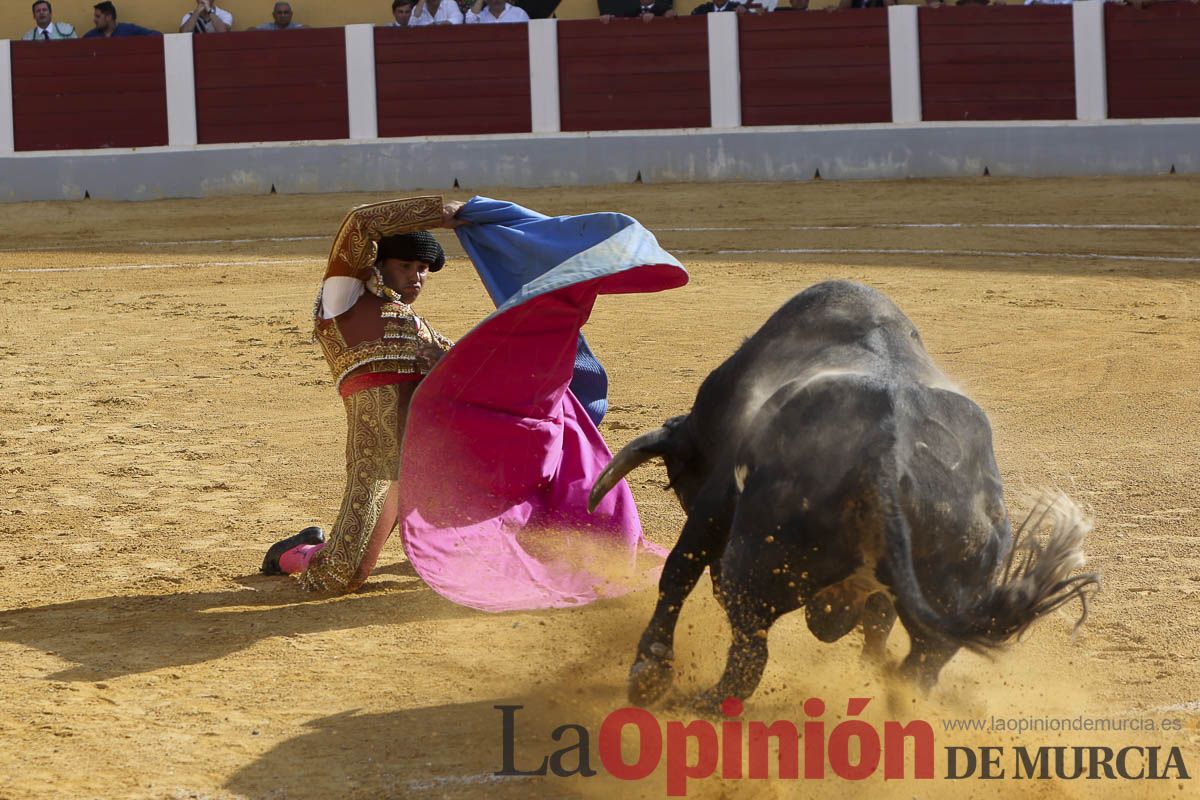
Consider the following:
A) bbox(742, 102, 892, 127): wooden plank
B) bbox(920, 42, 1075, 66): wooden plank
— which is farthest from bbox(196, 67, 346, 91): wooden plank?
bbox(920, 42, 1075, 66): wooden plank

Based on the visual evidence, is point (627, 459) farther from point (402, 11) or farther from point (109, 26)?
point (109, 26)

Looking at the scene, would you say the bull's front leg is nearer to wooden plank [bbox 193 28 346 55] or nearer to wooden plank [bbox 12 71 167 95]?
wooden plank [bbox 193 28 346 55]

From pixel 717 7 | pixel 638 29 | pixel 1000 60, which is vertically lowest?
pixel 1000 60

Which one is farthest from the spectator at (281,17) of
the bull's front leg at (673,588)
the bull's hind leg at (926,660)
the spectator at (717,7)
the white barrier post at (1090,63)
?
the bull's hind leg at (926,660)

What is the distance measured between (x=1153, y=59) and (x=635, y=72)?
3620mm

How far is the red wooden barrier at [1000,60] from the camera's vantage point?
436 inches

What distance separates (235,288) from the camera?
809 centimetres

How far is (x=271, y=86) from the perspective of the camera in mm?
11406

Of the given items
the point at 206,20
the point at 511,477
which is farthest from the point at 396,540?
the point at 206,20

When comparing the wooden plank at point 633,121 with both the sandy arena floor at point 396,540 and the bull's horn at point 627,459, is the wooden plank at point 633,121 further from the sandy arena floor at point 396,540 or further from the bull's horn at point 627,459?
the bull's horn at point 627,459

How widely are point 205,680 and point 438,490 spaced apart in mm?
674

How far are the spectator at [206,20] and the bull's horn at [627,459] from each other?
938 centimetres

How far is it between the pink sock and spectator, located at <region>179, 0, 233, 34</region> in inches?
338

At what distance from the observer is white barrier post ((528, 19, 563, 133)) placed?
37.1ft
